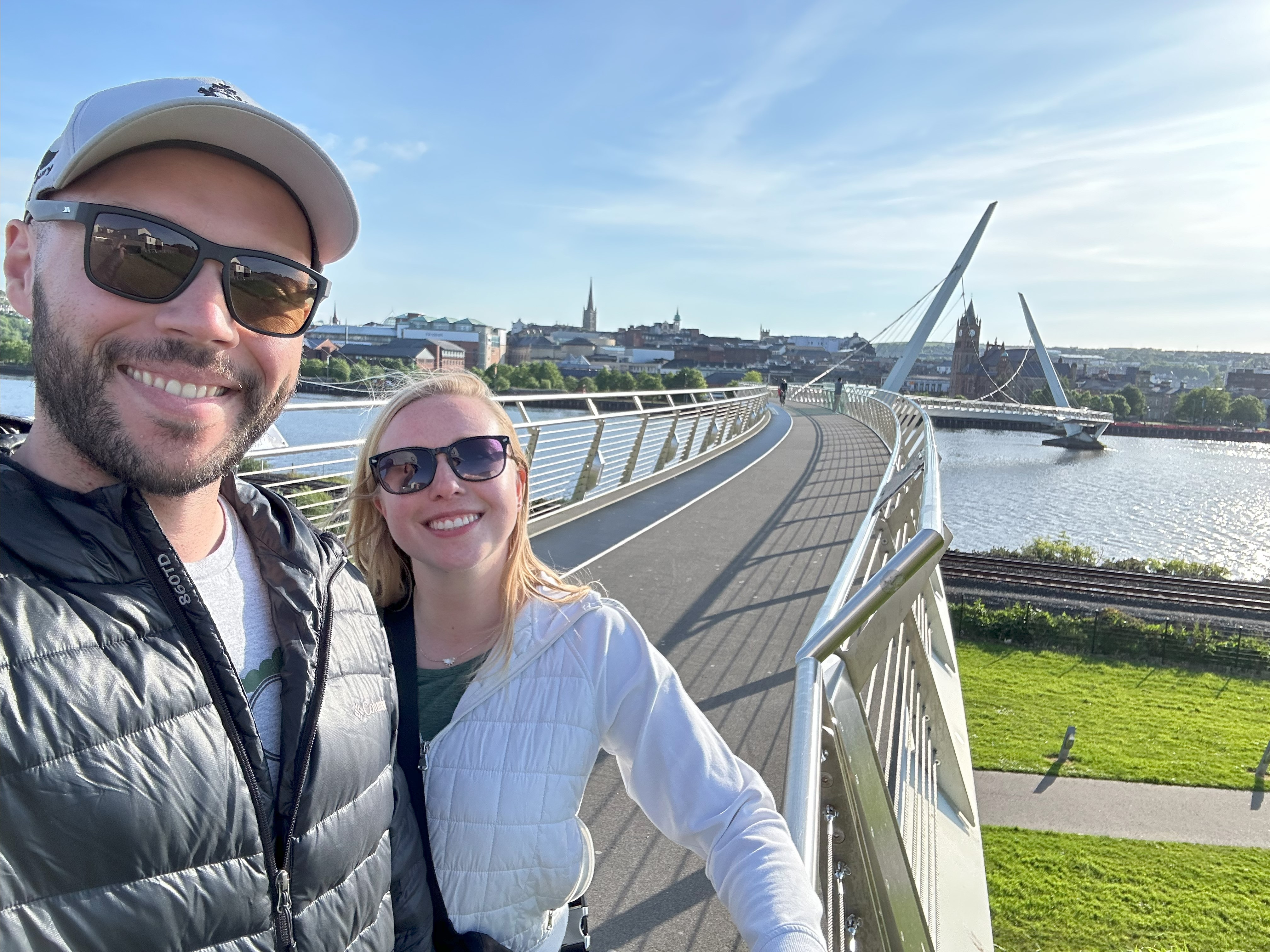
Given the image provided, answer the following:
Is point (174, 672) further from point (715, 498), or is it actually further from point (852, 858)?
point (715, 498)

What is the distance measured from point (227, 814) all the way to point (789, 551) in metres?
5.32

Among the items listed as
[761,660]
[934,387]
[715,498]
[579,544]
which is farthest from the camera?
[934,387]

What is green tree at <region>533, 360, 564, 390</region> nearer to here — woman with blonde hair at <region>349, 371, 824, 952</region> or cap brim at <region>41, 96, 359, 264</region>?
woman with blonde hair at <region>349, 371, 824, 952</region>

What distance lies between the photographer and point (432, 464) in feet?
4.88

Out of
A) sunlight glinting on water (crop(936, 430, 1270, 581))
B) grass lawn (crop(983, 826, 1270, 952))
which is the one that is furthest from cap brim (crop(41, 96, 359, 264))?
sunlight glinting on water (crop(936, 430, 1270, 581))

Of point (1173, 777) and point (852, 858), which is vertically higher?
point (852, 858)

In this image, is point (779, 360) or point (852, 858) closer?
point (852, 858)

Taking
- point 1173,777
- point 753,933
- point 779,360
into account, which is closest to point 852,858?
point 753,933

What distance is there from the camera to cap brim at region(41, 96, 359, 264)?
939 mm

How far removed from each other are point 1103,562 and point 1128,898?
64.3ft

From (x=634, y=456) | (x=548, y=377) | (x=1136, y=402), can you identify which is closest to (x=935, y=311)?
(x=548, y=377)

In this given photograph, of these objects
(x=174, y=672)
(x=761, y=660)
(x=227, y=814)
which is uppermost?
(x=174, y=672)

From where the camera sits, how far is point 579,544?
5.81 meters

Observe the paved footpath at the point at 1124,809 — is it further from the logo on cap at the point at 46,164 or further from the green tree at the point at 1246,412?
the green tree at the point at 1246,412
